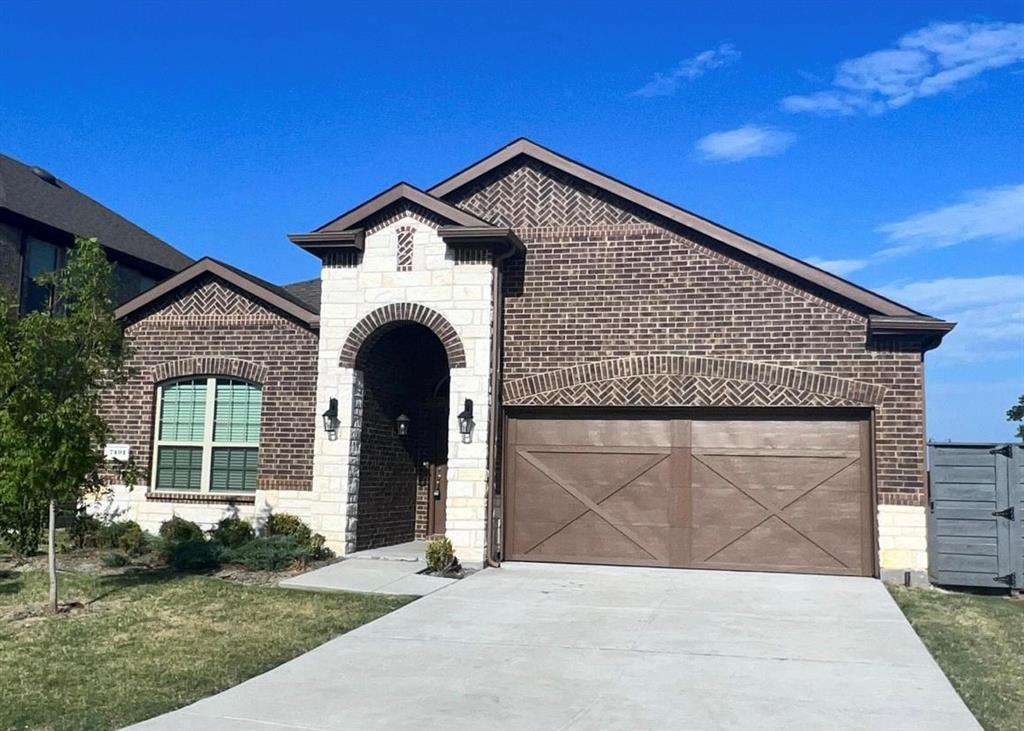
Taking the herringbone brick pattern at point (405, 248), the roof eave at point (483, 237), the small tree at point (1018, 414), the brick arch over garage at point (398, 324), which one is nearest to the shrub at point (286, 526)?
the brick arch over garage at point (398, 324)

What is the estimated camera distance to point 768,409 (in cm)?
1405

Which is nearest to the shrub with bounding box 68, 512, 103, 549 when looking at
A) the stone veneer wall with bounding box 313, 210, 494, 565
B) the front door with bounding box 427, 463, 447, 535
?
the stone veneer wall with bounding box 313, 210, 494, 565

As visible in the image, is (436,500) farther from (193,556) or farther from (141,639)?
(141,639)

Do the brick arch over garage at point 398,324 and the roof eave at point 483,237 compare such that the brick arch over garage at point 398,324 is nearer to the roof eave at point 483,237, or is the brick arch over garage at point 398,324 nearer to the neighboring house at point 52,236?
the roof eave at point 483,237

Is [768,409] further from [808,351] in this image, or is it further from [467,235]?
[467,235]

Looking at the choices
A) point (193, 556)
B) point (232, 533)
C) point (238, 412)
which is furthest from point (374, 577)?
point (238, 412)

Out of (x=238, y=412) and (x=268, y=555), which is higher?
(x=238, y=412)

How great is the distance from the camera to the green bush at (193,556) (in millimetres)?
13250

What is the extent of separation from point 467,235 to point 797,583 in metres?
6.77

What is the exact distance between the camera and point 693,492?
1420 centimetres

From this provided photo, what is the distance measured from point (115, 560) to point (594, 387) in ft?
24.2

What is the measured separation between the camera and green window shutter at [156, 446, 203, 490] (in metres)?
16.1

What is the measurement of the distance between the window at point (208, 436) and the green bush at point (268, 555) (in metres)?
2.56

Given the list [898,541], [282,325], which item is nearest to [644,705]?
[898,541]
